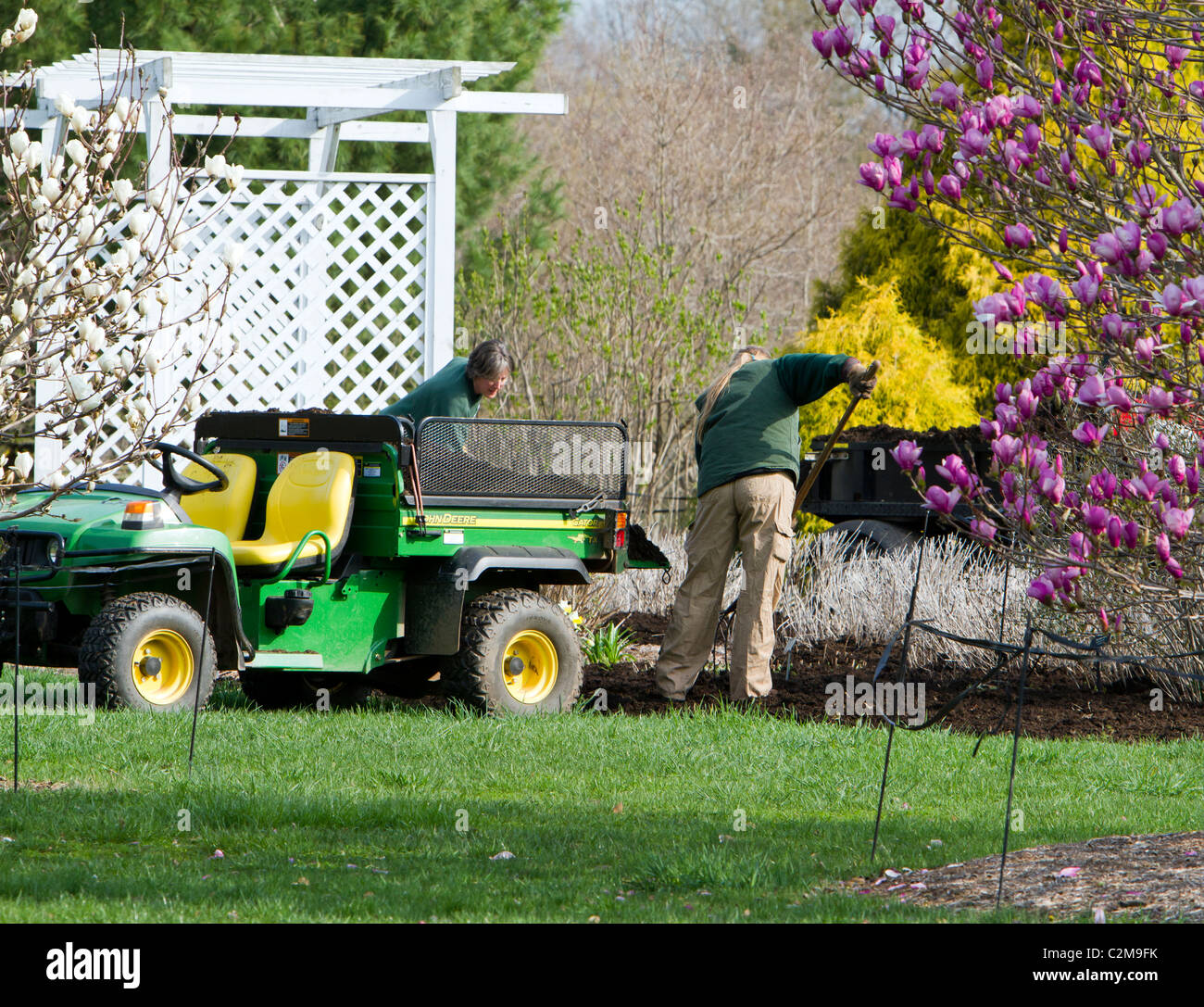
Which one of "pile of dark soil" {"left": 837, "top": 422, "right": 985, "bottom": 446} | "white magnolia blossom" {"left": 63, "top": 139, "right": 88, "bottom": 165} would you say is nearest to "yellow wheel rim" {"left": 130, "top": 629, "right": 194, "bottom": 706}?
"white magnolia blossom" {"left": 63, "top": 139, "right": 88, "bottom": 165}

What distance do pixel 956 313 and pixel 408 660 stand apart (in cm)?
780

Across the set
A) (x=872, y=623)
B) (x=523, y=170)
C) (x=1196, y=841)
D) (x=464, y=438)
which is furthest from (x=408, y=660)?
(x=523, y=170)

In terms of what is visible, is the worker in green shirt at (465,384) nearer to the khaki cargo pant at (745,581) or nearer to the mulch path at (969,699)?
the khaki cargo pant at (745,581)

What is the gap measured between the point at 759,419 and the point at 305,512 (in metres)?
2.25

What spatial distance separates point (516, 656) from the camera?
7594mm

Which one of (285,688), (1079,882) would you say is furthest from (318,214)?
(1079,882)

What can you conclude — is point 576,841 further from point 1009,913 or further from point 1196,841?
point 1196,841

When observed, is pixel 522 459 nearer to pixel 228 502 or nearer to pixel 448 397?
pixel 448 397

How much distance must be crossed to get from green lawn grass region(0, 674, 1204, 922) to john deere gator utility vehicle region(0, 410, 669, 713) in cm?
33

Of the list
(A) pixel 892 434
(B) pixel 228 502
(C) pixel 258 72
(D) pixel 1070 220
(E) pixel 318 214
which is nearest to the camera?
(D) pixel 1070 220

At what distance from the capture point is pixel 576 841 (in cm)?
477

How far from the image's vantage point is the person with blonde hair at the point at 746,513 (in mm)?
7492

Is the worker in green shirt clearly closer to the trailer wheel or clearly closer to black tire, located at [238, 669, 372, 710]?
black tire, located at [238, 669, 372, 710]

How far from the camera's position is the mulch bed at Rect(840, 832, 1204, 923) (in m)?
3.85
